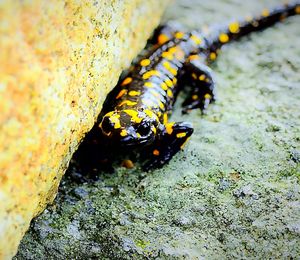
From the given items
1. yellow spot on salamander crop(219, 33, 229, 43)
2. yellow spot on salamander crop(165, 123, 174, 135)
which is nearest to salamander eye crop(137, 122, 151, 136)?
yellow spot on salamander crop(165, 123, 174, 135)

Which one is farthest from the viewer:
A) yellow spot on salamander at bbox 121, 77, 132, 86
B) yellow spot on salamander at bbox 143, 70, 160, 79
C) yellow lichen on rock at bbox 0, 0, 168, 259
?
yellow spot on salamander at bbox 143, 70, 160, 79

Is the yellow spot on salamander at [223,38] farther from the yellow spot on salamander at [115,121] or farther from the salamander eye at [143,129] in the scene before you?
the yellow spot on salamander at [115,121]

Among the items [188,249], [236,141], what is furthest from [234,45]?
[188,249]

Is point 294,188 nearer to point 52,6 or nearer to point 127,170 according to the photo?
point 127,170

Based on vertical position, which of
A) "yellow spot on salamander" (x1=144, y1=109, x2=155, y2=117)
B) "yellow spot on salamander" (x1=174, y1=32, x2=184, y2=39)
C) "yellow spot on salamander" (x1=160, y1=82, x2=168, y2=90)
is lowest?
"yellow spot on salamander" (x1=144, y1=109, x2=155, y2=117)

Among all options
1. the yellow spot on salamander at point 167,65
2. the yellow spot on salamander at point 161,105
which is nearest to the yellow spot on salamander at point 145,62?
the yellow spot on salamander at point 167,65

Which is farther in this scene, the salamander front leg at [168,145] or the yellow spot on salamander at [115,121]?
the salamander front leg at [168,145]

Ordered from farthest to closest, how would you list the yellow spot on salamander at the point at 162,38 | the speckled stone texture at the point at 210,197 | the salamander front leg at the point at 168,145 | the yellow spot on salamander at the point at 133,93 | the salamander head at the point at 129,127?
the yellow spot on salamander at the point at 162,38 < the yellow spot on salamander at the point at 133,93 < the salamander front leg at the point at 168,145 < the salamander head at the point at 129,127 < the speckled stone texture at the point at 210,197

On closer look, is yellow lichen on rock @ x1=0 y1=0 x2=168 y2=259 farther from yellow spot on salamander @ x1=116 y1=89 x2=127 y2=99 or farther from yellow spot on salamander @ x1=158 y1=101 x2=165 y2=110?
yellow spot on salamander @ x1=158 y1=101 x2=165 y2=110
